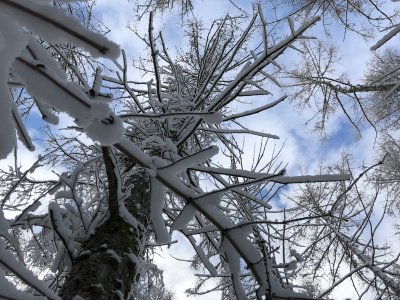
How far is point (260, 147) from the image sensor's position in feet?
12.8

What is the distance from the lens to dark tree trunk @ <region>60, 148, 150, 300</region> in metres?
1.64

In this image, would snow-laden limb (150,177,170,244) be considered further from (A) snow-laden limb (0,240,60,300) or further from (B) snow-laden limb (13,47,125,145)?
(B) snow-laden limb (13,47,125,145)

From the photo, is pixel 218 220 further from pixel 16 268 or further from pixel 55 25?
pixel 55 25

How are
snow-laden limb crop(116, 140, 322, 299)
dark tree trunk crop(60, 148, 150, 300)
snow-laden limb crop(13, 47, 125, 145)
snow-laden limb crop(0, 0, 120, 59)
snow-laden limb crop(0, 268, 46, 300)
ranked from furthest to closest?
1. dark tree trunk crop(60, 148, 150, 300)
2. snow-laden limb crop(116, 140, 322, 299)
3. snow-laden limb crop(0, 268, 46, 300)
4. snow-laden limb crop(13, 47, 125, 145)
5. snow-laden limb crop(0, 0, 120, 59)

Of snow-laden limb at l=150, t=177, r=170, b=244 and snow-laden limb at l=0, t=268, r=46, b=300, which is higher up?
snow-laden limb at l=150, t=177, r=170, b=244

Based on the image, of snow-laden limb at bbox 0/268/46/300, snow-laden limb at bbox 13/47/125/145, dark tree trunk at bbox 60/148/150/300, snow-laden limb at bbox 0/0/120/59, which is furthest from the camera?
dark tree trunk at bbox 60/148/150/300

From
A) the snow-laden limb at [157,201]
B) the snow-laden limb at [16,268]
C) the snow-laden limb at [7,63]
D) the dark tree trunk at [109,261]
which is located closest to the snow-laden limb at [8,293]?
the snow-laden limb at [16,268]

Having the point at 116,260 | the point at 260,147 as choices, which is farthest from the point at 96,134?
the point at 260,147

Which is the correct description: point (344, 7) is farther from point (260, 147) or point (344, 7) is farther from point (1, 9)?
point (1, 9)

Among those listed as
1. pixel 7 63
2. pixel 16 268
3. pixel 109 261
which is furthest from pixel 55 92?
pixel 109 261

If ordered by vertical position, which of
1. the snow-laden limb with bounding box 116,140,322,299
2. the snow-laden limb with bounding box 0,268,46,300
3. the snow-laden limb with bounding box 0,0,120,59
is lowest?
the snow-laden limb with bounding box 0,268,46,300

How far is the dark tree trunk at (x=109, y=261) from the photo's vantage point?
5.38ft

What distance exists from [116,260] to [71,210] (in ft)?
1.41

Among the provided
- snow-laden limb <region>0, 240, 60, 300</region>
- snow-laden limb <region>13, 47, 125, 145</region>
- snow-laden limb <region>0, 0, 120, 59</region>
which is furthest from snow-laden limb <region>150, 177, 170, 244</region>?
snow-laden limb <region>0, 0, 120, 59</region>
